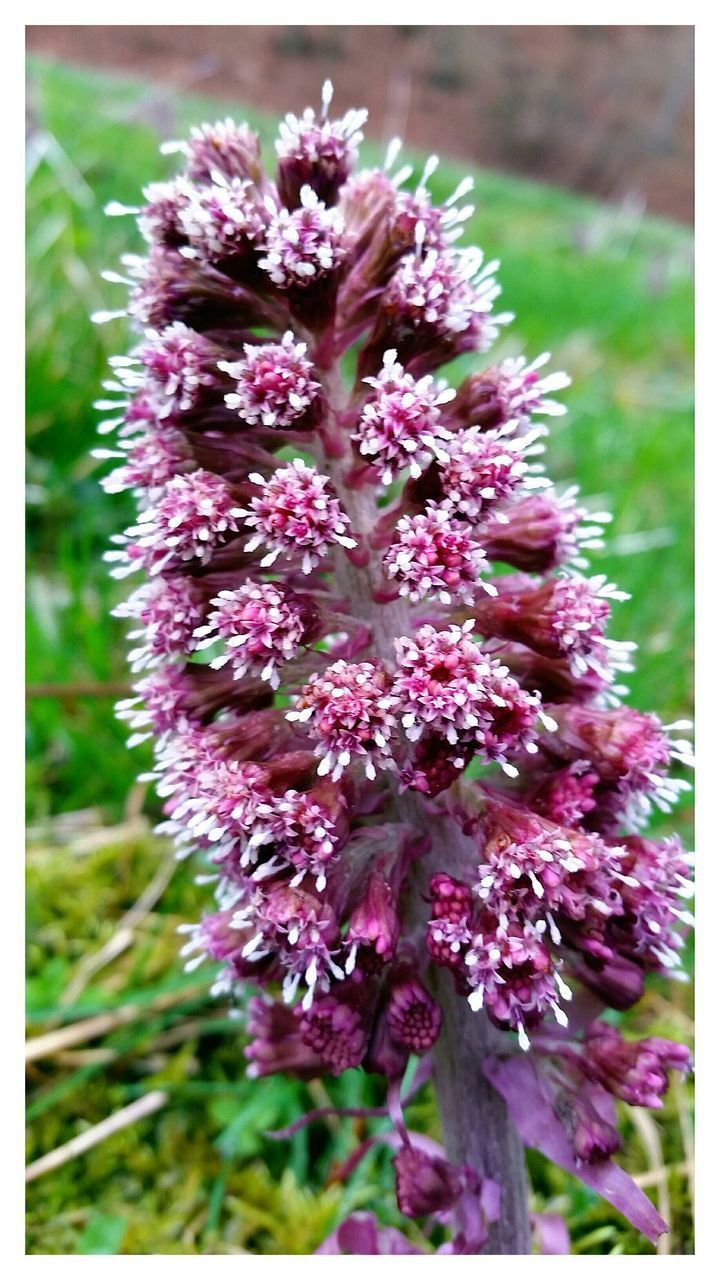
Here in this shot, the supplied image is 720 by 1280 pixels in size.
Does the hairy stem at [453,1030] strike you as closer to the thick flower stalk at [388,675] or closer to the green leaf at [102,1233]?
the thick flower stalk at [388,675]

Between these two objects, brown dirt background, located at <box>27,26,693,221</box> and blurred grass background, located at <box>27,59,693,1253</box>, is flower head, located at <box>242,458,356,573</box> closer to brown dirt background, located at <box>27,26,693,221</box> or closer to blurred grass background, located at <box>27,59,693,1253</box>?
blurred grass background, located at <box>27,59,693,1253</box>

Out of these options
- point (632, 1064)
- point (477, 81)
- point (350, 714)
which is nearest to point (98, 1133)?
point (632, 1064)

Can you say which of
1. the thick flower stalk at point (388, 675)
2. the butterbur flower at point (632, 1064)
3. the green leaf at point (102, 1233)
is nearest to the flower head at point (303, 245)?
the thick flower stalk at point (388, 675)

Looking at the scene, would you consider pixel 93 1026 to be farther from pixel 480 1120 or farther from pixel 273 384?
pixel 273 384

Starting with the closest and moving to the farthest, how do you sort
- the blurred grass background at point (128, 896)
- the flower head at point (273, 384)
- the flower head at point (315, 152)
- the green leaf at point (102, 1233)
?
the flower head at point (273, 384) → the flower head at point (315, 152) → the green leaf at point (102, 1233) → the blurred grass background at point (128, 896)

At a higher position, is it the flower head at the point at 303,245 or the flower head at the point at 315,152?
the flower head at the point at 315,152

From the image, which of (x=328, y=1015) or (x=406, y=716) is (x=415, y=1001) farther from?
(x=406, y=716)

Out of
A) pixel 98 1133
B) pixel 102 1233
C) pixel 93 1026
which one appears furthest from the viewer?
pixel 93 1026
